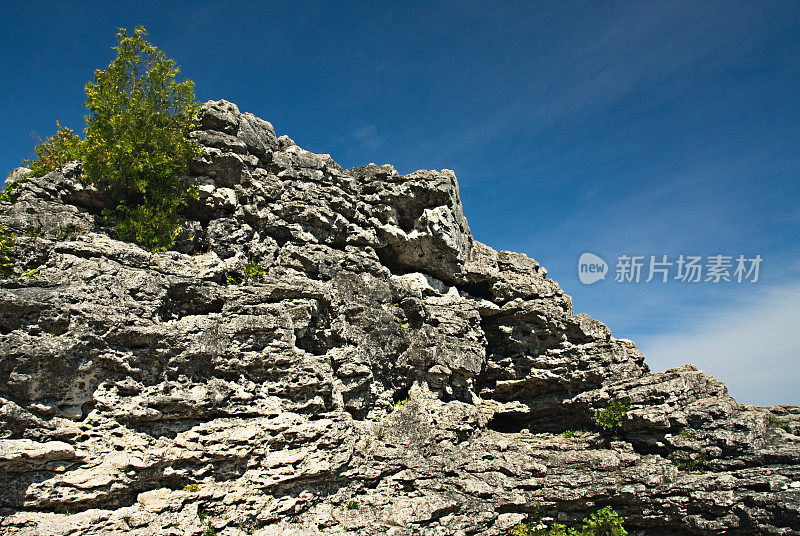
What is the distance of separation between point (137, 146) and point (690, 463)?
27236 millimetres

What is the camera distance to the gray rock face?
14219mm

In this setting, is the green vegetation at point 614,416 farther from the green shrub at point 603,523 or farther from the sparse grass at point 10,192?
the sparse grass at point 10,192

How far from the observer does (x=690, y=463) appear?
67.1 feet

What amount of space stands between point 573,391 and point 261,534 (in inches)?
676

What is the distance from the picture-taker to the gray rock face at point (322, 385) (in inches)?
560

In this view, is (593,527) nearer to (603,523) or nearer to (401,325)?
(603,523)

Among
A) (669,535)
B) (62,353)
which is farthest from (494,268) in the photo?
(62,353)

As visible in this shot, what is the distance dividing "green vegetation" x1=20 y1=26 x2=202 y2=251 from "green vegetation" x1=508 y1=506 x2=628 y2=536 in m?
18.8

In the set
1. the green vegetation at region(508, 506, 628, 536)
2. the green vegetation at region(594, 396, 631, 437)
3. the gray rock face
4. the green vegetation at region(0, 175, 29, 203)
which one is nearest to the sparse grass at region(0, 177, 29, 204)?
the green vegetation at region(0, 175, 29, 203)

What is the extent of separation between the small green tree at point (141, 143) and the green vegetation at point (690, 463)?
2367cm

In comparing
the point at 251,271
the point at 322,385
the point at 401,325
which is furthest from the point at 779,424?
the point at 251,271

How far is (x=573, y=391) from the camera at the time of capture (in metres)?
25.1

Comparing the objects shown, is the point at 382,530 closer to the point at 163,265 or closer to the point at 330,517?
the point at 330,517

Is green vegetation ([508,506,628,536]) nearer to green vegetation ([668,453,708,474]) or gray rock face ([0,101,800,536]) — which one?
gray rock face ([0,101,800,536])
